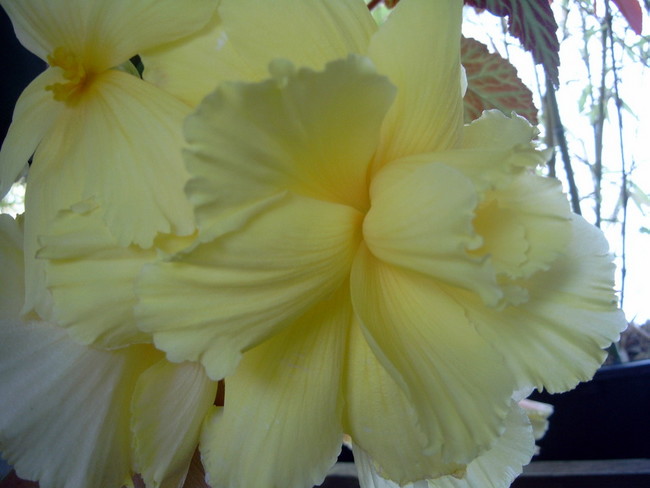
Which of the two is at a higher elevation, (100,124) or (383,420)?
(100,124)

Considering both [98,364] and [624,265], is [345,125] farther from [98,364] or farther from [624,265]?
[624,265]

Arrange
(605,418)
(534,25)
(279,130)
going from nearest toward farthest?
(279,130)
(534,25)
(605,418)

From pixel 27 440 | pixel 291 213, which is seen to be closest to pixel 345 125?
pixel 291 213

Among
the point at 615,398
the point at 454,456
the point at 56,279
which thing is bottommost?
the point at 615,398

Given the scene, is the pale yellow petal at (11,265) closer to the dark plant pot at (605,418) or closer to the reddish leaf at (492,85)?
the reddish leaf at (492,85)

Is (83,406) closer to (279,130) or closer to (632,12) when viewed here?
(279,130)

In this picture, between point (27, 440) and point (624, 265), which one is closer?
point (27, 440)

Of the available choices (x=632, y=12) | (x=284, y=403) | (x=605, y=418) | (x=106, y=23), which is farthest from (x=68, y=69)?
→ (x=605, y=418)

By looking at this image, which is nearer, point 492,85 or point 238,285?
point 238,285
